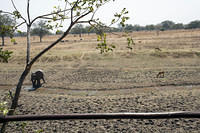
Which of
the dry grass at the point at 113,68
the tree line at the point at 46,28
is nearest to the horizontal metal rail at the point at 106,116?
the tree line at the point at 46,28

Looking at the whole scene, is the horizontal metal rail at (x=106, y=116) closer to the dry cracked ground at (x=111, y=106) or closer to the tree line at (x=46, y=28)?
the tree line at (x=46, y=28)

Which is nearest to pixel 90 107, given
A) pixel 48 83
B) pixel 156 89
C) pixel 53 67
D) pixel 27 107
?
pixel 27 107

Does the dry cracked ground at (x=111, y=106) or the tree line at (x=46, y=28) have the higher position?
the tree line at (x=46, y=28)

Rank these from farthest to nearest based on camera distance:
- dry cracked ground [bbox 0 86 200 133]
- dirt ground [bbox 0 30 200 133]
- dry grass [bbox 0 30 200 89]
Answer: dry grass [bbox 0 30 200 89]
dirt ground [bbox 0 30 200 133]
dry cracked ground [bbox 0 86 200 133]

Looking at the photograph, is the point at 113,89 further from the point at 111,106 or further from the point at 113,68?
the point at 113,68

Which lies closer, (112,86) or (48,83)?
(112,86)

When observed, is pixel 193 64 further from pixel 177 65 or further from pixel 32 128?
pixel 32 128

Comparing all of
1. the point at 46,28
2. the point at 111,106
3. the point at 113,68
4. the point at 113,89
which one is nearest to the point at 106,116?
the point at 46,28

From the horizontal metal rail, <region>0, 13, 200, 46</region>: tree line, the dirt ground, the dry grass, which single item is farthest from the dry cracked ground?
the horizontal metal rail

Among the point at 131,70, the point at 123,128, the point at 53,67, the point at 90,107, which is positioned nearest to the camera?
the point at 123,128

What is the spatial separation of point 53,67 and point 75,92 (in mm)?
8166

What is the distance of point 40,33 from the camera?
50656 millimetres

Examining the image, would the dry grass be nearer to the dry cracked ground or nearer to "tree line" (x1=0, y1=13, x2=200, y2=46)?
the dry cracked ground

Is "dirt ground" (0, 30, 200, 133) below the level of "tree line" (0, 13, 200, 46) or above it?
Result: below
